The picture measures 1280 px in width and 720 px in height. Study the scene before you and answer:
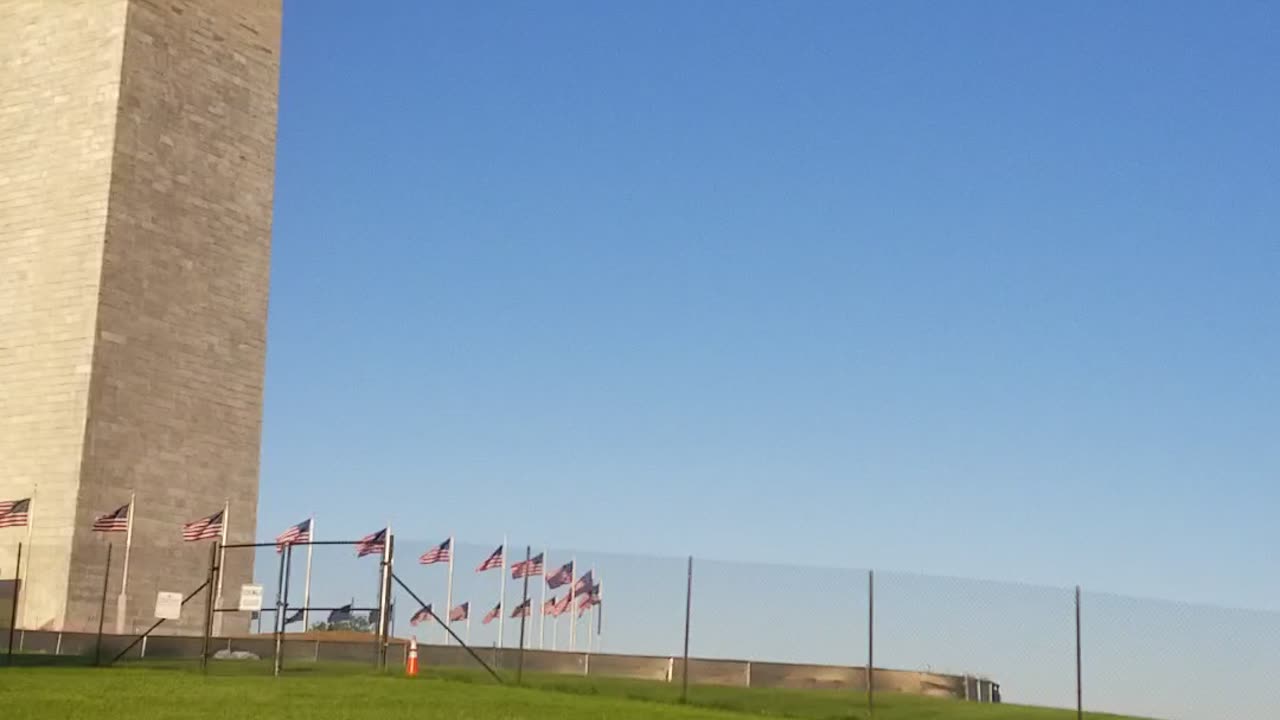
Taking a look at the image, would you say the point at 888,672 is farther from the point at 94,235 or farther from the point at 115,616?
the point at 94,235

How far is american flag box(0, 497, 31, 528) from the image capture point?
42.8 meters

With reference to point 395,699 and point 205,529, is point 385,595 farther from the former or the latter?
point 205,529

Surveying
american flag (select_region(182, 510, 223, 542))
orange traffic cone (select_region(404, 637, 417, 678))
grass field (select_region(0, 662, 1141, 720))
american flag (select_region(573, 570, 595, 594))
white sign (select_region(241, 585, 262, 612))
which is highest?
american flag (select_region(182, 510, 223, 542))

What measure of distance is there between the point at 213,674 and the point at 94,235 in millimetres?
17221

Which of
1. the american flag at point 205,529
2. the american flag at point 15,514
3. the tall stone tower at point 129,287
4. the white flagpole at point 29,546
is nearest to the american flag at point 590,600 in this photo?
the american flag at point 205,529

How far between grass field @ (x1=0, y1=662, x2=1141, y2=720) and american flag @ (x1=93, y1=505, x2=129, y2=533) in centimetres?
974

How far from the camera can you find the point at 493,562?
131 ft

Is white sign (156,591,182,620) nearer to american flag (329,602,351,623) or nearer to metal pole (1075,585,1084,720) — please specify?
american flag (329,602,351,623)

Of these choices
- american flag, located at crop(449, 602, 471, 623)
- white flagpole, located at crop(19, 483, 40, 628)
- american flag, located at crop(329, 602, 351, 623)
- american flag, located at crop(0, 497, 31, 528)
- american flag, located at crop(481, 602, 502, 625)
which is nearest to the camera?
american flag, located at crop(329, 602, 351, 623)

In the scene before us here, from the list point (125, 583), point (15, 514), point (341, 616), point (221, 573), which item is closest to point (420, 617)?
point (341, 616)

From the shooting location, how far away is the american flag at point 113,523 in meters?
42.6

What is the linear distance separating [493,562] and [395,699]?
13331mm

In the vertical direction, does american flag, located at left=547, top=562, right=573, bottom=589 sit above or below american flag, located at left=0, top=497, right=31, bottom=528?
A: below

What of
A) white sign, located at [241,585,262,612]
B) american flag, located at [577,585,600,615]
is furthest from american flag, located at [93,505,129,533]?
white sign, located at [241,585,262,612]
